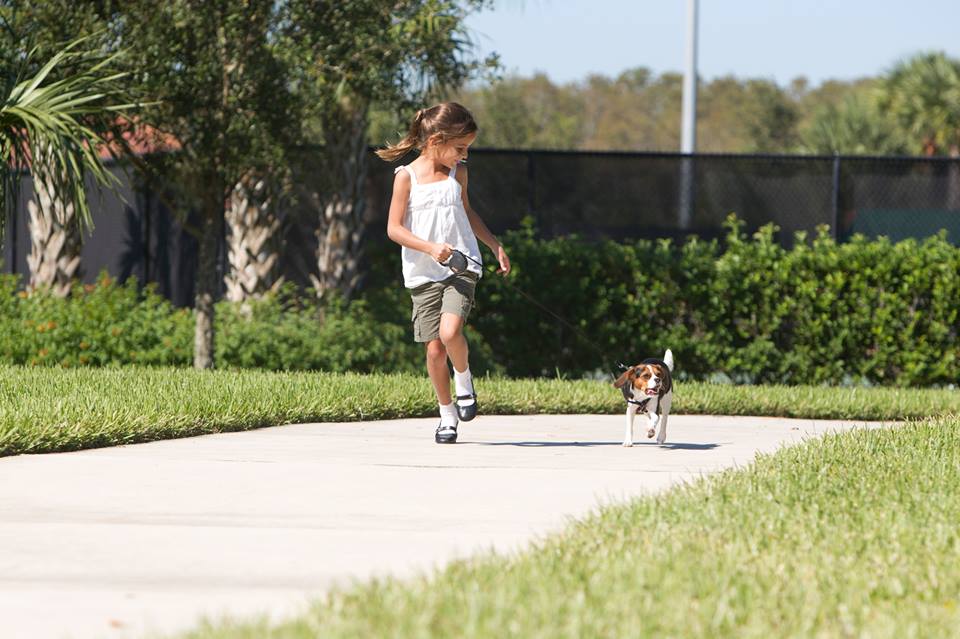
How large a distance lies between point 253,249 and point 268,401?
546 centimetres

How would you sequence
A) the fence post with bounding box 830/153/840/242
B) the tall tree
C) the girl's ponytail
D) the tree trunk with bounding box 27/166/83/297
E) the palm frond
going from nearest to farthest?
the girl's ponytail, the palm frond, the tall tree, the fence post with bounding box 830/153/840/242, the tree trunk with bounding box 27/166/83/297

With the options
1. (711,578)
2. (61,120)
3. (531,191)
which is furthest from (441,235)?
(531,191)

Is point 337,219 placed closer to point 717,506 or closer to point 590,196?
point 590,196

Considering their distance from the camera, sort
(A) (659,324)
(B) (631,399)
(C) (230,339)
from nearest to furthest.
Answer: (B) (631,399) < (C) (230,339) < (A) (659,324)

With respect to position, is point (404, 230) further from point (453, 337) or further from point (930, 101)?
point (930, 101)

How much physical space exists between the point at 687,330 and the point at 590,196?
1845 mm

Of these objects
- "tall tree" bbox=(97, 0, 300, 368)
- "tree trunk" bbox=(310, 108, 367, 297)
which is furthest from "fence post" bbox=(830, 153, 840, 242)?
"tall tree" bbox=(97, 0, 300, 368)

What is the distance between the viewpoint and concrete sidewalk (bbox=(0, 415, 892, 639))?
13.1 feet

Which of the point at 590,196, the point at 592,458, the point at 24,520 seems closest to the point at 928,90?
the point at 590,196

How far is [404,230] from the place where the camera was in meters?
7.47

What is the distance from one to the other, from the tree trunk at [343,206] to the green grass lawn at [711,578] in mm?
8277

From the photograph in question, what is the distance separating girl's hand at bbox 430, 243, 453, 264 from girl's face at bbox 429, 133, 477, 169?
613 millimetres

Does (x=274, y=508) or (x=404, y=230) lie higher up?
(x=404, y=230)

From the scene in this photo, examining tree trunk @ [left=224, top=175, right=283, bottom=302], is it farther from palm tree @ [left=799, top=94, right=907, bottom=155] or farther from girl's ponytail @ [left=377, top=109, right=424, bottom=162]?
palm tree @ [left=799, top=94, right=907, bottom=155]
